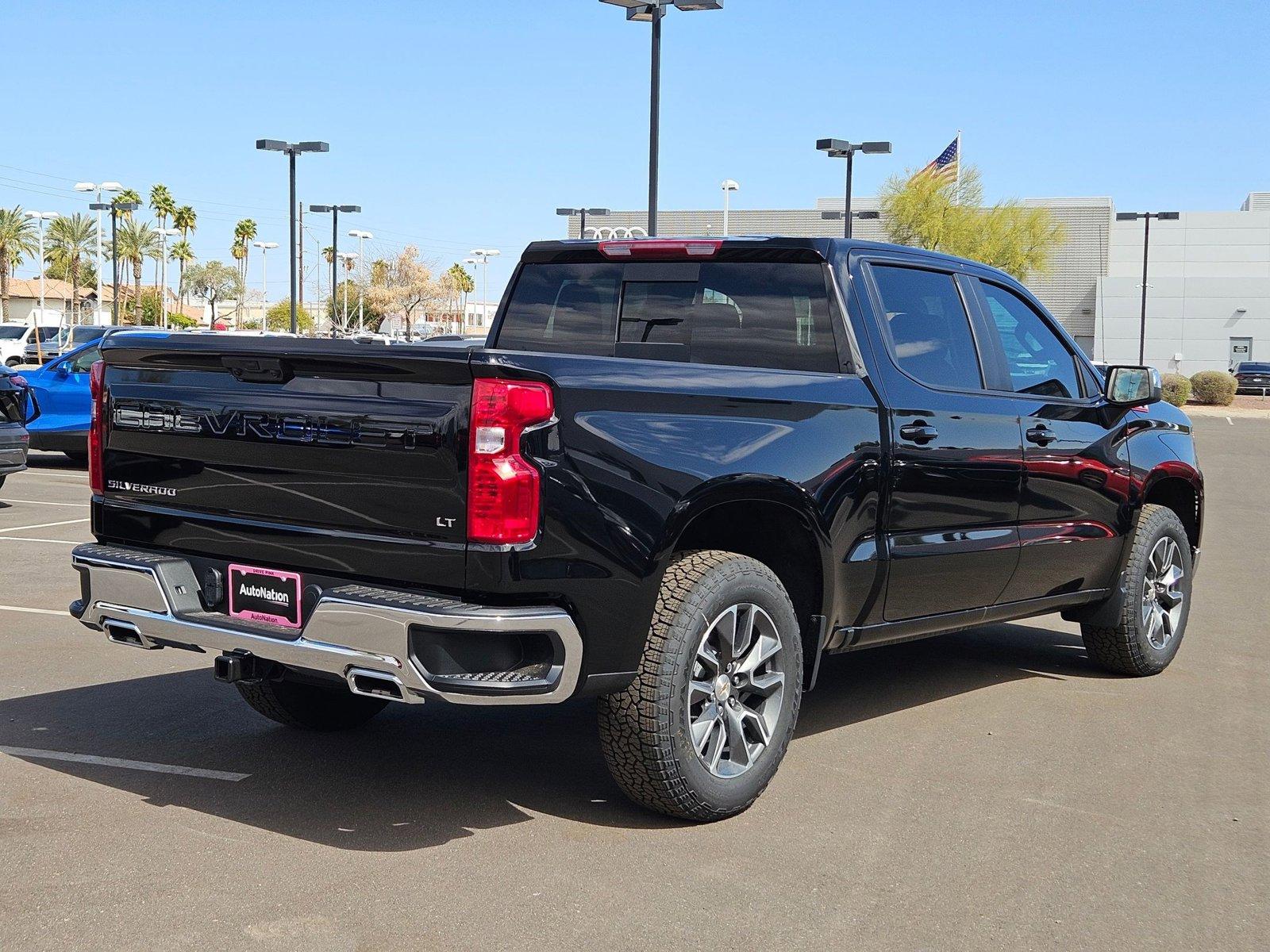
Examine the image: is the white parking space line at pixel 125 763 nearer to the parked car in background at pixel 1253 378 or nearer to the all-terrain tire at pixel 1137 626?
the all-terrain tire at pixel 1137 626

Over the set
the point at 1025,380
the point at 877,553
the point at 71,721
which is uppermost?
the point at 1025,380

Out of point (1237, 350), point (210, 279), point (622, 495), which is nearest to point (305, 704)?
point (622, 495)

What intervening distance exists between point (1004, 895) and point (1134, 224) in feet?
302

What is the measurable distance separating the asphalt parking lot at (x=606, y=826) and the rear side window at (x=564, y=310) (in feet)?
5.30

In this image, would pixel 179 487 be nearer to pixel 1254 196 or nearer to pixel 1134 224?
pixel 1134 224

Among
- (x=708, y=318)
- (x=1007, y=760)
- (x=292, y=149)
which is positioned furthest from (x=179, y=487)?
(x=292, y=149)

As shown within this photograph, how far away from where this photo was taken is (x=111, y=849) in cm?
441

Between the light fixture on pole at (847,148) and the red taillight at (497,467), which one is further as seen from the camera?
the light fixture on pole at (847,148)

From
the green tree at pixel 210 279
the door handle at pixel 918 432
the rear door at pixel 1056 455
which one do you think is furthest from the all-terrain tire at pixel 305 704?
the green tree at pixel 210 279

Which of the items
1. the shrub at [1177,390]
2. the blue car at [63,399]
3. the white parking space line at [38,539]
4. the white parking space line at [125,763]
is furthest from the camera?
the shrub at [1177,390]

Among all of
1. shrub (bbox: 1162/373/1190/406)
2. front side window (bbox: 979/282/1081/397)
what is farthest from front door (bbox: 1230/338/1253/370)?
front side window (bbox: 979/282/1081/397)

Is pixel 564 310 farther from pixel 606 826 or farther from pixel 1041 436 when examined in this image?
pixel 606 826

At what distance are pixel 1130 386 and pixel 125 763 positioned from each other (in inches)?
183

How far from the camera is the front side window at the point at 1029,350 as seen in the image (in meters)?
6.47
